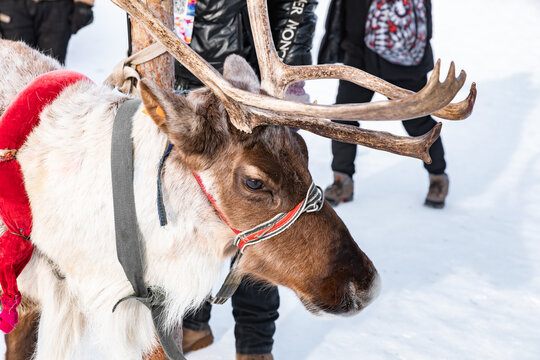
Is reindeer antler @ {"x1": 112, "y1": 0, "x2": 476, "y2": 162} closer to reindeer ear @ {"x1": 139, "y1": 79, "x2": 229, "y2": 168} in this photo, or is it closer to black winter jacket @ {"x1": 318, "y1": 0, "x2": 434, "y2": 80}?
reindeer ear @ {"x1": 139, "y1": 79, "x2": 229, "y2": 168}

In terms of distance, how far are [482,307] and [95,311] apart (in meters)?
2.60

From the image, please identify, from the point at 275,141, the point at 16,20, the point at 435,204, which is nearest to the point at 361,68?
the point at 435,204

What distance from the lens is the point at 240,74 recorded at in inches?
79.0

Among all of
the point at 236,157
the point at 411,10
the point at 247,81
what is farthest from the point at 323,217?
the point at 411,10

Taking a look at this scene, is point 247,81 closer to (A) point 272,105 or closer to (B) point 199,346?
(A) point 272,105

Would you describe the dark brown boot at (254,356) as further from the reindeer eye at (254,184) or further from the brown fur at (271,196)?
the reindeer eye at (254,184)

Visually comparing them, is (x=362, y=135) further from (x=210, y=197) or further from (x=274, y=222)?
(x=210, y=197)

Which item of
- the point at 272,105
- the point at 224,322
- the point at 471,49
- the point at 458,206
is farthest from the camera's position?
the point at 471,49

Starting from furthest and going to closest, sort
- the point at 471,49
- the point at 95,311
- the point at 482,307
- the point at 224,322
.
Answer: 1. the point at 471,49
2. the point at 482,307
3. the point at 224,322
4. the point at 95,311

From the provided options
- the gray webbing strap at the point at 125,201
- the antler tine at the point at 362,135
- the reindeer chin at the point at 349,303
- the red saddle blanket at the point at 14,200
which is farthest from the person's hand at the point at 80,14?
the reindeer chin at the point at 349,303

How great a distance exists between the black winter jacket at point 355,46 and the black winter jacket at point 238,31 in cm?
187

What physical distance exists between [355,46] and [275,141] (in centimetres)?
314

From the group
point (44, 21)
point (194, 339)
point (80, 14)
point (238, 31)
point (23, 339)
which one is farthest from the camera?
point (80, 14)

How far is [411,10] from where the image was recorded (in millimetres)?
4320
